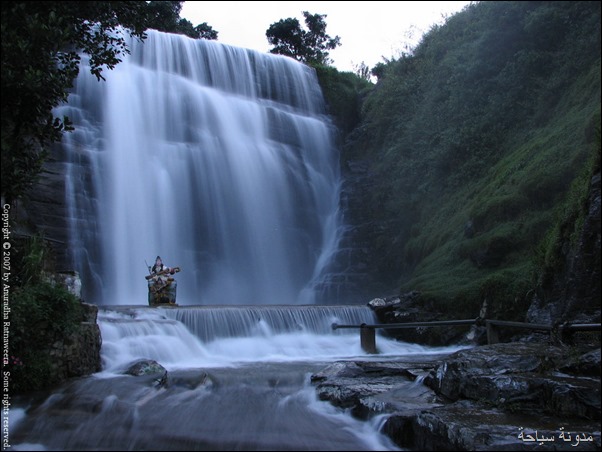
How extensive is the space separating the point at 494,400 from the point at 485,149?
1425 centimetres

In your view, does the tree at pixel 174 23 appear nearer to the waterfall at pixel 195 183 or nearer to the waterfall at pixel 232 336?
the waterfall at pixel 195 183

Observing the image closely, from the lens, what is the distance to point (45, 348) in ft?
27.7

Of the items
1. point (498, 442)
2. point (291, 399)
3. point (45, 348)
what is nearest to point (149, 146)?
point (45, 348)

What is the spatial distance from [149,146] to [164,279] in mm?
9162

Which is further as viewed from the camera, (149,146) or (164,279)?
(149,146)

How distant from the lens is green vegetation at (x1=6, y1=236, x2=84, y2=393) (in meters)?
7.90

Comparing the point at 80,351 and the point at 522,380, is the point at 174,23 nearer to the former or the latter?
the point at 80,351

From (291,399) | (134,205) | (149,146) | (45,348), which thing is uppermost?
(149,146)

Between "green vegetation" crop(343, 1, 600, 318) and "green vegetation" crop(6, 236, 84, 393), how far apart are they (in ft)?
28.7

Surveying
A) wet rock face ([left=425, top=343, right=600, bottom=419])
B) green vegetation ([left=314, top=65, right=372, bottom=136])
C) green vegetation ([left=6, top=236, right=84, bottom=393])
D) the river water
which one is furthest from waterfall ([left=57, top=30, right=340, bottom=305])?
wet rock face ([left=425, top=343, right=600, bottom=419])

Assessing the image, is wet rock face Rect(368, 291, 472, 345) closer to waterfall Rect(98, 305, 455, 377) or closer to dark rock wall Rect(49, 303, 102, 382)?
waterfall Rect(98, 305, 455, 377)

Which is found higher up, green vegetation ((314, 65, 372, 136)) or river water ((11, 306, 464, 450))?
→ green vegetation ((314, 65, 372, 136))

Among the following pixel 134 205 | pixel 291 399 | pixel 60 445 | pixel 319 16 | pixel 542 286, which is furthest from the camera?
pixel 319 16

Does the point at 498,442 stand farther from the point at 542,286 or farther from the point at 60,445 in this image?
the point at 542,286
